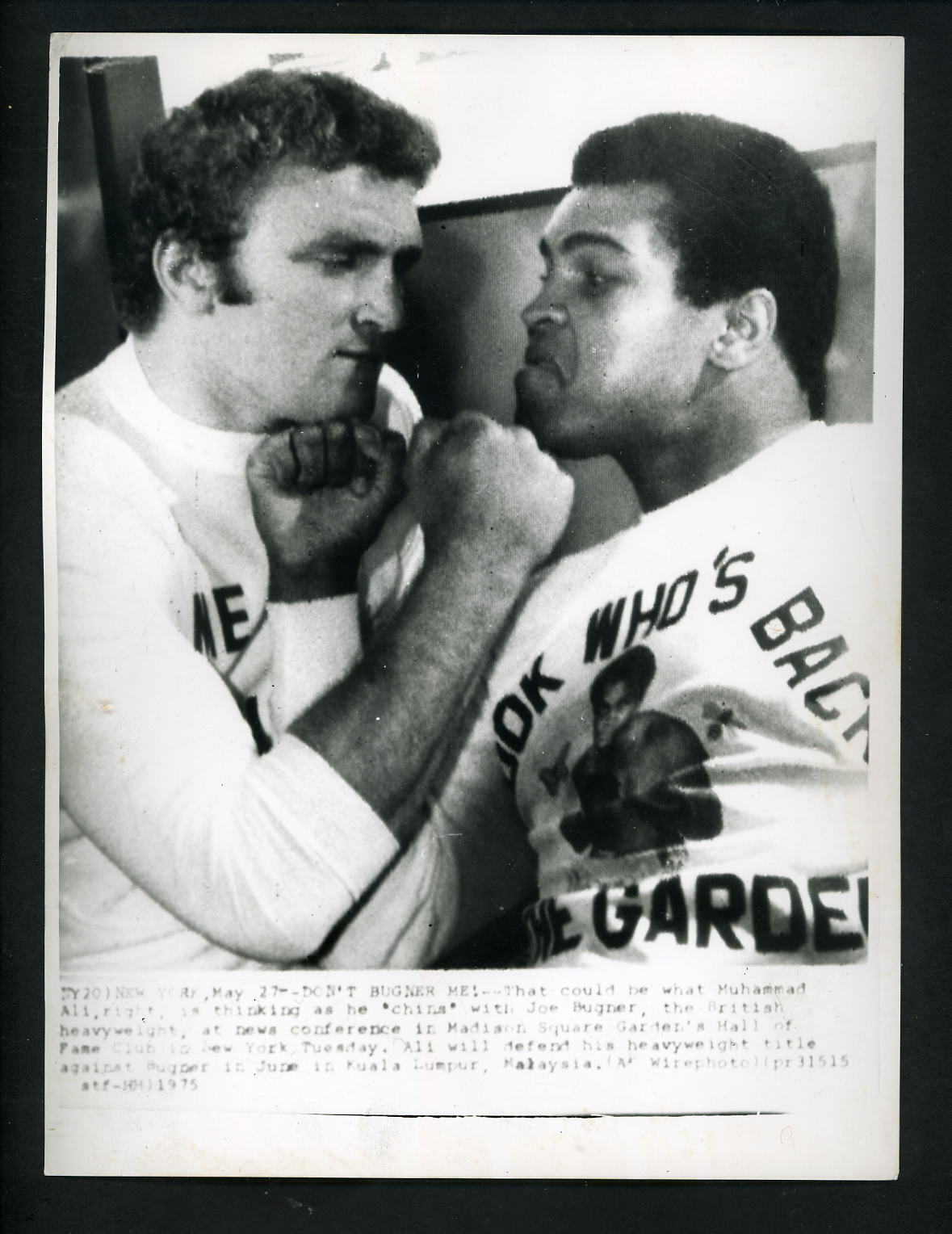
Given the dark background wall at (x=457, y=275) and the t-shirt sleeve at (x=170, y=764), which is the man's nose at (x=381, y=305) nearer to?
the dark background wall at (x=457, y=275)

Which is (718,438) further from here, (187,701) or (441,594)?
(187,701)

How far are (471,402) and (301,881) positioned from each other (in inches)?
13.2

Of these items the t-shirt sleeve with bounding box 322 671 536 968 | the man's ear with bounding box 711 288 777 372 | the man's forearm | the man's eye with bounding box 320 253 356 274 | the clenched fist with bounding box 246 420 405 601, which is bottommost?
the t-shirt sleeve with bounding box 322 671 536 968

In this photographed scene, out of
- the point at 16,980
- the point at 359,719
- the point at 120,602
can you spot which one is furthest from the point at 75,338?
the point at 16,980

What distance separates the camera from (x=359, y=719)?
715mm

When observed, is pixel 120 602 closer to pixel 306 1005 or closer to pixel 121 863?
pixel 121 863

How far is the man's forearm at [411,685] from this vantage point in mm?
713

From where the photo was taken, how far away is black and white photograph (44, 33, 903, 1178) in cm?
72

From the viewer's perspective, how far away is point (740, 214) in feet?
2.40

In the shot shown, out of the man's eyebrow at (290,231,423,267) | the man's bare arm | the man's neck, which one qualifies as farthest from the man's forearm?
the man's eyebrow at (290,231,423,267)

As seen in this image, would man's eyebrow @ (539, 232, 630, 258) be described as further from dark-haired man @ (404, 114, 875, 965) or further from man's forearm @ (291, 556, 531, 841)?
man's forearm @ (291, 556, 531, 841)

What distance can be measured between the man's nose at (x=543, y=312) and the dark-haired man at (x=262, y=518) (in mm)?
76

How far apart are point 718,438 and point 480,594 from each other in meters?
0.19

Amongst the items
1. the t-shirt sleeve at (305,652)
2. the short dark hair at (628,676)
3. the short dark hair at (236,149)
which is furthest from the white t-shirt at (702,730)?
the short dark hair at (236,149)
